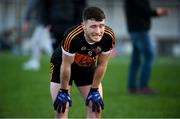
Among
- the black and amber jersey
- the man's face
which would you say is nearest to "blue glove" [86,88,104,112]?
the black and amber jersey

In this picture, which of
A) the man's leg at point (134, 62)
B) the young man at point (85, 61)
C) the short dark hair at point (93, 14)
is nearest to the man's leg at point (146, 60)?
the man's leg at point (134, 62)

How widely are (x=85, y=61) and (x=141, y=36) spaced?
4.13m

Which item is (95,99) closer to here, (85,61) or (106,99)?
(85,61)

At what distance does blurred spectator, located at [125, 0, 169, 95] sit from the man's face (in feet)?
14.6

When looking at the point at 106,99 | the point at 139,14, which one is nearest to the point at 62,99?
the point at 106,99

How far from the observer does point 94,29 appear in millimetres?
5945

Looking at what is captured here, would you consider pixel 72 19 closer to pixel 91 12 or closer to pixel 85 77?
pixel 85 77

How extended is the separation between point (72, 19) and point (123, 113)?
1860 millimetres

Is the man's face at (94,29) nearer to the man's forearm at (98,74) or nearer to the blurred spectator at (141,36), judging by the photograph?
the man's forearm at (98,74)

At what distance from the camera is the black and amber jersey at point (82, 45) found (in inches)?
242

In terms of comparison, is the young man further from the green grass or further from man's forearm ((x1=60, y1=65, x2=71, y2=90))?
the green grass

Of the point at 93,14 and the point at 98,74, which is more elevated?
the point at 93,14

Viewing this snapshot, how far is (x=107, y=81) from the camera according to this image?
13.5 meters

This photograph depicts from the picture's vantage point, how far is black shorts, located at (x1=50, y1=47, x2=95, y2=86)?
661cm
